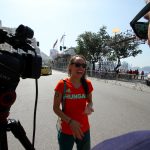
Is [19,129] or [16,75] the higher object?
[16,75]

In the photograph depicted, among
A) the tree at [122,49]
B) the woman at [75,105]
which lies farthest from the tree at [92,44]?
the woman at [75,105]

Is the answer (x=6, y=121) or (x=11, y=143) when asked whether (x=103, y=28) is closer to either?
(x=11, y=143)

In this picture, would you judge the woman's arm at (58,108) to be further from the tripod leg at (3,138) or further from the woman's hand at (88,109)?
the tripod leg at (3,138)

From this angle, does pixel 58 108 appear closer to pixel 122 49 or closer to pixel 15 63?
pixel 15 63

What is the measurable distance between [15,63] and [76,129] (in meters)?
1.80

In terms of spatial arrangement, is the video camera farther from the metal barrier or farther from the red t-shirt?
the metal barrier

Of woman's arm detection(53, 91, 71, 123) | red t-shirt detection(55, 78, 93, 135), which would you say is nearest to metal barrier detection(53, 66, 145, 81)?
red t-shirt detection(55, 78, 93, 135)

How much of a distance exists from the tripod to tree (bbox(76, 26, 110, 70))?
2257 inches

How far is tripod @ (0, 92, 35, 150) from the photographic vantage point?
187 cm

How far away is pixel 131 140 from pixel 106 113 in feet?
32.3

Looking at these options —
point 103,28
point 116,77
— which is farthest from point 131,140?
point 103,28

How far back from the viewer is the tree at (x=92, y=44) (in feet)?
197

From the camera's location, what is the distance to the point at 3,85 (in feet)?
6.08

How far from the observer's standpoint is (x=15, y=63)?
1.84m
